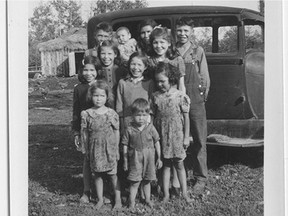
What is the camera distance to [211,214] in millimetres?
3219

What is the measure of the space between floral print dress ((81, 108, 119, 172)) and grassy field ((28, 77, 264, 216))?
12 centimetres

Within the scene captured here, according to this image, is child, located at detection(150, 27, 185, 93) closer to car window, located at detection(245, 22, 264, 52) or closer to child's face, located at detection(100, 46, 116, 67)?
child's face, located at detection(100, 46, 116, 67)

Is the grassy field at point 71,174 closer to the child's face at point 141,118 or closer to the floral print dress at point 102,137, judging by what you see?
the floral print dress at point 102,137

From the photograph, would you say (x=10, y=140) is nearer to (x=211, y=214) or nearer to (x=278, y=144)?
(x=211, y=214)

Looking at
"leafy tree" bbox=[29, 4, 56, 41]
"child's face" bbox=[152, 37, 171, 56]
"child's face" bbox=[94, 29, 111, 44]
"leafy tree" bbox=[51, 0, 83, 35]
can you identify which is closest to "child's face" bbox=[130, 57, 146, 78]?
"child's face" bbox=[152, 37, 171, 56]

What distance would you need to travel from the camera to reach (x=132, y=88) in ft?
10.4

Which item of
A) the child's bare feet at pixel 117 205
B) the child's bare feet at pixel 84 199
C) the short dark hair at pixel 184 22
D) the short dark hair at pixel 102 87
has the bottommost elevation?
the child's bare feet at pixel 117 205

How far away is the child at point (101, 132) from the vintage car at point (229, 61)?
0.99 feet

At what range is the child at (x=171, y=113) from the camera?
10.4 ft

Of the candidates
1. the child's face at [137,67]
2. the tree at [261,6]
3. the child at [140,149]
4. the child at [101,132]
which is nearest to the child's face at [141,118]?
the child at [140,149]

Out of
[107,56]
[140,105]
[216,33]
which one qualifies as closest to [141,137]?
[140,105]

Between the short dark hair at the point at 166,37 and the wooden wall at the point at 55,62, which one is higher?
the short dark hair at the point at 166,37

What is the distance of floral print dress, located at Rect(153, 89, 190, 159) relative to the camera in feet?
10.4

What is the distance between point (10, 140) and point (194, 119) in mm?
1102
